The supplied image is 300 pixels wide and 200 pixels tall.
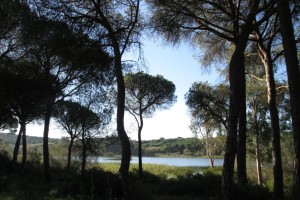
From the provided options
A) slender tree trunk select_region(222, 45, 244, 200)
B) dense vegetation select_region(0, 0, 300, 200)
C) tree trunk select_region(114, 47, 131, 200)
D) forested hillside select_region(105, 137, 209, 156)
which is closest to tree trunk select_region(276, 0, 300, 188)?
dense vegetation select_region(0, 0, 300, 200)

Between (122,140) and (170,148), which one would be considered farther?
(170,148)

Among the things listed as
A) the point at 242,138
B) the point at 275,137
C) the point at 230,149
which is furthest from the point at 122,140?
the point at 242,138

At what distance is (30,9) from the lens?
7949mm

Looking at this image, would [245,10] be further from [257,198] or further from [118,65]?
[257,198]

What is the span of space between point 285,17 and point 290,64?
0.88 m

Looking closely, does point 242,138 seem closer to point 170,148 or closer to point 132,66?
point 132,66

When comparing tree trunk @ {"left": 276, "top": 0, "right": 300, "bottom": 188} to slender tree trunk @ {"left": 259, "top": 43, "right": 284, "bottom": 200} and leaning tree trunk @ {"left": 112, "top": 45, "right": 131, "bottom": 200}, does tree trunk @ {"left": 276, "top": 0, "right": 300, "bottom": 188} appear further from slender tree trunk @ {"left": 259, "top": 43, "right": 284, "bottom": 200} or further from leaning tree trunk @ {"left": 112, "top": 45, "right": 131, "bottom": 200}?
slender tree trunk @ {"left": 259, "top": 43, "right": 284, "bottom": 200}

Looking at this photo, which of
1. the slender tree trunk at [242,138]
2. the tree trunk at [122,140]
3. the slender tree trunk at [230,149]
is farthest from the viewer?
the slender tree trunk at [242,138]

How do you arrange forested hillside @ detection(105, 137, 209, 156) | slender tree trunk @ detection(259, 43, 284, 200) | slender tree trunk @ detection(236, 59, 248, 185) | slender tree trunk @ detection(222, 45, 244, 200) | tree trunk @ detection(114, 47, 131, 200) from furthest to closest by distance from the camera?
forested hillside @ detection(105, 137, 209, 156)
slender tree trunk @ detection(236, 59, 248, 185)
slender tree trunk @ detection(259, 43, 284, 200)
slender tree trunk @ detection(222, 45, 244, 200)
tree trunk @ detection(114, 47, 131, 200)

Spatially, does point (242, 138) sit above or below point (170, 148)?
below

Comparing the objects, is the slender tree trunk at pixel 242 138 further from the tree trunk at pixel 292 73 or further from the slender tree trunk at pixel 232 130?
the tree trunk at pixel 292 73

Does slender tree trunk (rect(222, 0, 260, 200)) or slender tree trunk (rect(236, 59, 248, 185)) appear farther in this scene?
slender tree trunk (rect(236, 59, 248, 185))

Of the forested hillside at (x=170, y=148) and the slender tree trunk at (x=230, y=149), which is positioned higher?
the forested hillside at (x=170, y=148)

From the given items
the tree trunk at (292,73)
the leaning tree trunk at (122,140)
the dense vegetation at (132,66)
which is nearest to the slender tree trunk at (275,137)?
the dense vegetation at (132,66)
